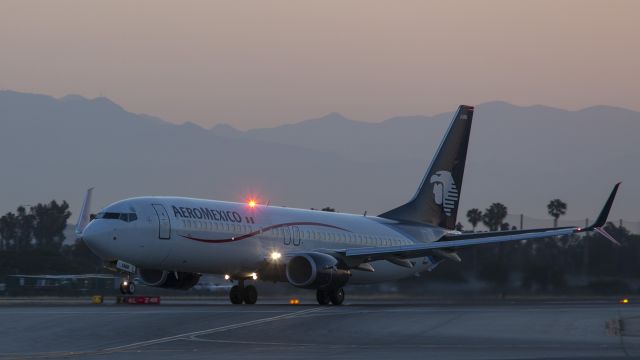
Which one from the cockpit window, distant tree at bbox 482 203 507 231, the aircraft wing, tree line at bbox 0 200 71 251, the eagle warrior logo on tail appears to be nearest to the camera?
the cockpit window

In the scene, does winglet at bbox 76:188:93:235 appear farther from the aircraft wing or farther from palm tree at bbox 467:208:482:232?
palm tree at bbox 467:208:482:232

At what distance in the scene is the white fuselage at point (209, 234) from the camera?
44594 mm

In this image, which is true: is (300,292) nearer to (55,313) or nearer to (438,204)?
(438,204)

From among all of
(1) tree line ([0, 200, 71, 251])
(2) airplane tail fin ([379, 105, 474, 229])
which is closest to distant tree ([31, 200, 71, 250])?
(1) tree line ([0, 200, 71, 251])

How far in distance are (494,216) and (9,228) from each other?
45951 mm

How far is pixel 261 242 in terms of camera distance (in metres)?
49.0

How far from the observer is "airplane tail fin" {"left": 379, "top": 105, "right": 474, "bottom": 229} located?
59969mm

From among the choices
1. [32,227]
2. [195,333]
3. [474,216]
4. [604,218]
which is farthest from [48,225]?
[195,333]

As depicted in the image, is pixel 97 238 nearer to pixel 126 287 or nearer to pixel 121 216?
pixel 121 216

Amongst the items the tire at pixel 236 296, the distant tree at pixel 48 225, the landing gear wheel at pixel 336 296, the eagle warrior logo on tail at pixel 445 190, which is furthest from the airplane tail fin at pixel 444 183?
the distant tree at pixel 48 225

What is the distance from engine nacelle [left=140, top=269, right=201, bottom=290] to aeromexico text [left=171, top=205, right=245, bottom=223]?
2.81 m

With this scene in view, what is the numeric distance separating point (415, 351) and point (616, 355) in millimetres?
4038

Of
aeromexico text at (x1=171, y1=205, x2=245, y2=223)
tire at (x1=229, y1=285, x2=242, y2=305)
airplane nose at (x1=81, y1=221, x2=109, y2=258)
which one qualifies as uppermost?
aeromexico text at (x1=171, y1=205, x2=245, y2=223)

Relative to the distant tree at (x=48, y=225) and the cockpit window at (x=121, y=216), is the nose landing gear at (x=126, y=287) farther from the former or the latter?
the distant tree at (x=48, y=225)
